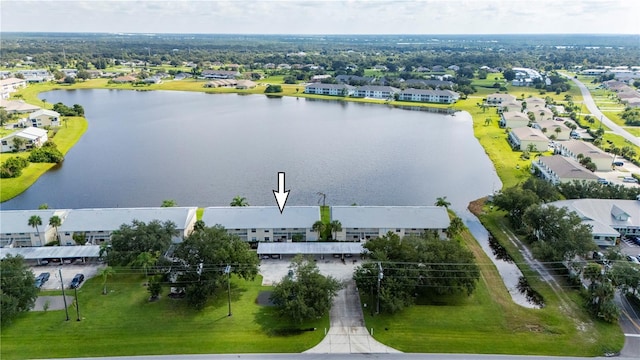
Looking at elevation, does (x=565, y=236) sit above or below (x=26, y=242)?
above

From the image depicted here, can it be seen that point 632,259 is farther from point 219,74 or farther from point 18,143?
point 219,74

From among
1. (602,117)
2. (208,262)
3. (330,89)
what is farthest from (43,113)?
(602,117)

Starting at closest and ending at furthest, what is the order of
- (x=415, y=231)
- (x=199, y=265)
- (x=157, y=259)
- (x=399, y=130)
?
(x=199, y=265), (x=157, y=259), (x=415, y=231), (x=399, y=130)

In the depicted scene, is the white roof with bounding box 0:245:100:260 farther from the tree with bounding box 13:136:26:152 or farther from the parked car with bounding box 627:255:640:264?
the parked car with bounding box 627:255:640:264

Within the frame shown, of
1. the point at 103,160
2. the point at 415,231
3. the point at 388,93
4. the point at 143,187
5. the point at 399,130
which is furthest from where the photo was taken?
the point at 388,93

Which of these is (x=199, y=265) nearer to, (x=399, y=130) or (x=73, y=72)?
(x=399, y=130)

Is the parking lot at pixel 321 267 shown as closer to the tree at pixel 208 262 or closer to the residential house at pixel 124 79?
the tree at pixel 208 262

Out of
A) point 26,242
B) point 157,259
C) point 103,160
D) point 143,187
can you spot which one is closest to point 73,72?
point 103,160
